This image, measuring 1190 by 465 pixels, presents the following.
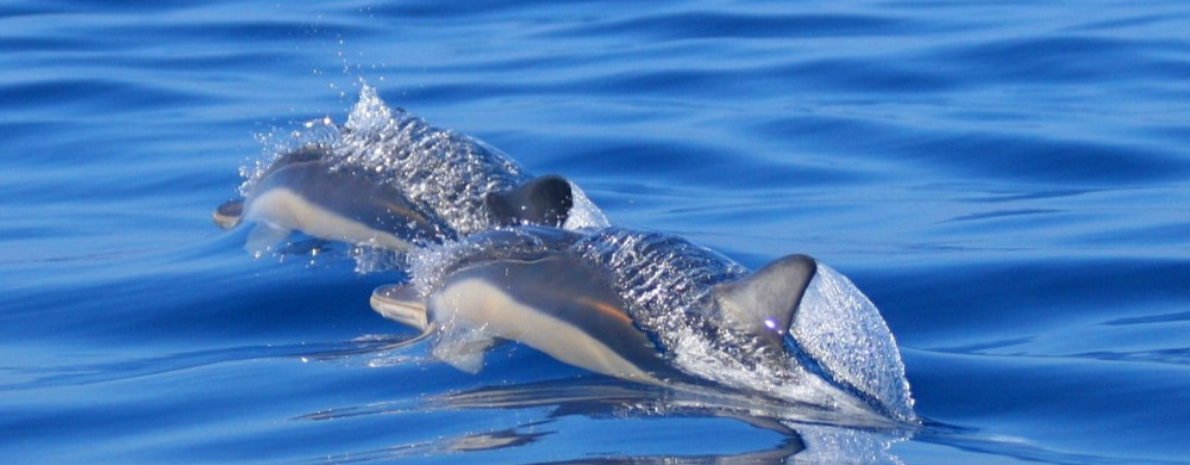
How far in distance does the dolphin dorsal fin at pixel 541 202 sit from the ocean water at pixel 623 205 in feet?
2.26

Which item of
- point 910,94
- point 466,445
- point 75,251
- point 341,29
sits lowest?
point 466,445

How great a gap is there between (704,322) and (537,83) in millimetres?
9169

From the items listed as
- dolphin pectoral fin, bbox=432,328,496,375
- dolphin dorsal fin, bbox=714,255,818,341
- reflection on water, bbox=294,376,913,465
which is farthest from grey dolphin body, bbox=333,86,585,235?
dolphin dorsal fin, bbox=714,255,818,341

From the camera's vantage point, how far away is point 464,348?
6.70 m

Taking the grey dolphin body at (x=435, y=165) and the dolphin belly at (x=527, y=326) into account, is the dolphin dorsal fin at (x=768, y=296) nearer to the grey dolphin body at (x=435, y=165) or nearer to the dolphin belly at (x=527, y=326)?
the dolphin belly at (x=527, y=326)

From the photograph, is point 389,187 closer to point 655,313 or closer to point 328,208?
point 328,208

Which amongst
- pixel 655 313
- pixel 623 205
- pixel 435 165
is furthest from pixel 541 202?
pixel 623 205

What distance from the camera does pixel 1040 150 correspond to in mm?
11938

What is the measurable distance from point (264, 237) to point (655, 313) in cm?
328

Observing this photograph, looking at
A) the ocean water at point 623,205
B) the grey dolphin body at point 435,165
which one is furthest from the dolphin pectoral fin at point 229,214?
the grey dolphin body at point 435,165

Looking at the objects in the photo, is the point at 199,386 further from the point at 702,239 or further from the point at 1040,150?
the point at 1040,150

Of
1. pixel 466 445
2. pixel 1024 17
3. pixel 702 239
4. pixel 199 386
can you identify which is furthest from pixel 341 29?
pixel 466 445

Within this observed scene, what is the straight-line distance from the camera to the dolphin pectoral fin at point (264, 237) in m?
8.95

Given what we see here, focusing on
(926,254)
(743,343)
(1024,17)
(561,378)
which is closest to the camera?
(743,343)
